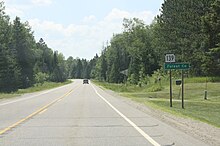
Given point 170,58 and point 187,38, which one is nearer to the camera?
point 170,58

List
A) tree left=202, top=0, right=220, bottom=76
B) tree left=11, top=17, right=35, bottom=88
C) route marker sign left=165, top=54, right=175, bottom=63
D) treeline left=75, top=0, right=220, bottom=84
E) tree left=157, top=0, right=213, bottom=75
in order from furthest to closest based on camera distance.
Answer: tree left=11, top=17, right=35, bottom=88, tree left=157, top=0, right=213, bottom=75, treeline left=75, top=0, right=220, bottom=84, tree left=202, top=0, right=220, bottom=76, route marker sign left=165, top=54, right=175, bottom=63

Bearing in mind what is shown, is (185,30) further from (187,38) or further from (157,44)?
(157,44)

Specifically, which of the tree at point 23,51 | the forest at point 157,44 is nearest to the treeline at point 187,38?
the forest at point 157,44

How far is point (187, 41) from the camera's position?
63.2 m

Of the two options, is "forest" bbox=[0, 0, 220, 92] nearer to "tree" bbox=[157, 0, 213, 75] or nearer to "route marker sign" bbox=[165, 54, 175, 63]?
"tree" bbox=[157, 0, 213, 75]

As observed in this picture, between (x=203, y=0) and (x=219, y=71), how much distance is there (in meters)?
10.8

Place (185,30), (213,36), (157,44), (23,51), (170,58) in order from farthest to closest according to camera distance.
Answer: (23,51)
(157,44)
(185,30)
(213,36)
(170,58)

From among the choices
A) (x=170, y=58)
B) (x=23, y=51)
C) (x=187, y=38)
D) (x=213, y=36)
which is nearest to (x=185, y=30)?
(x=187, y=38)

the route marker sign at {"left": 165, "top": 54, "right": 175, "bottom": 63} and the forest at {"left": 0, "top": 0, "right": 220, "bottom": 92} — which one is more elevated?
the forest at {"left": 0, "top": 0, "right": 220, "bottom": 92}

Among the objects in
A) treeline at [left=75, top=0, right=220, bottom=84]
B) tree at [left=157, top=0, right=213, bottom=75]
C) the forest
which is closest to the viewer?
treeline at [left=75, top=0, right=220, bottom=84]

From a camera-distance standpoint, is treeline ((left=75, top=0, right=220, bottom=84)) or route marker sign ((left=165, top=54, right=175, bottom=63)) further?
treeline ((left=75, top=0, right=220, bottom=84))

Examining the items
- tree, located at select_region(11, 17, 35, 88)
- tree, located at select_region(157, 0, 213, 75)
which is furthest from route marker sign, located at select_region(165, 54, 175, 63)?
tree, located at select_region(11, 17, 35, 88)

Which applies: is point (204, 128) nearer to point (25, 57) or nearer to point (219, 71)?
point (219, 71)

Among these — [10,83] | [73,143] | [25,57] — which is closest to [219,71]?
[10,83]
